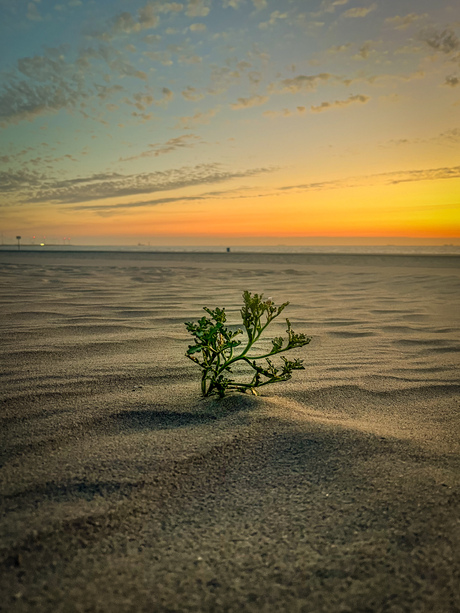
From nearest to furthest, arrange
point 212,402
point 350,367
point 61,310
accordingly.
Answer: point 212,402
point 350,367
point 61,310

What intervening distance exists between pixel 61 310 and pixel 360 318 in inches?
122

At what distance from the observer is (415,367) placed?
2781 millimetres

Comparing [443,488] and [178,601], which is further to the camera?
[443,488]

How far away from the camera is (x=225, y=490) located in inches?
51.7

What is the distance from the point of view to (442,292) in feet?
23.9

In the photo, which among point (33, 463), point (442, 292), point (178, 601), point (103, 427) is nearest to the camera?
point (178, 601)

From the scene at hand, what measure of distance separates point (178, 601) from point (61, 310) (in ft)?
13.2

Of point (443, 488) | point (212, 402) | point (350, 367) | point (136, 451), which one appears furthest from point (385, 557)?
point (350, 367)

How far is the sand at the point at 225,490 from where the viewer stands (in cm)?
96

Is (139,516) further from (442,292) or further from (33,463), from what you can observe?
(442,292)

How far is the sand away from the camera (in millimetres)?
957

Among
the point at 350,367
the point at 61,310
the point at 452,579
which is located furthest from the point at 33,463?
the point at 61,310

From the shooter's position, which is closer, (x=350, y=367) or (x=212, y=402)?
(x=212, y=402)

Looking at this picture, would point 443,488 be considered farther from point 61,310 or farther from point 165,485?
point 61,310
